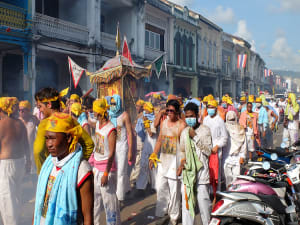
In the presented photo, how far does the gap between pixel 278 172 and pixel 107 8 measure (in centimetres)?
1550

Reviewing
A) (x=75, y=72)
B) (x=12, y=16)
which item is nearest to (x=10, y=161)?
(x=75, y=72)

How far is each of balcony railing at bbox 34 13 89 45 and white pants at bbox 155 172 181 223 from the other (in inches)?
367

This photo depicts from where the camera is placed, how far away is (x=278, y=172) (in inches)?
166

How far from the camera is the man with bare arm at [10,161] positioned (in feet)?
12.9

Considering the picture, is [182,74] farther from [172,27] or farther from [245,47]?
[245,47]

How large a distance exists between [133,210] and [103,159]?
1719 mm

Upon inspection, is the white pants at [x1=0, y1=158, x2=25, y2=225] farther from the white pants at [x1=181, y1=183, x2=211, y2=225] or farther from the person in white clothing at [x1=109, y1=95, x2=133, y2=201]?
the white pants at [x1=181, y1=183, x2=211, y2=225]

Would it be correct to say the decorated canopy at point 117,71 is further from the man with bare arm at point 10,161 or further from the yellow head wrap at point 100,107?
the man with bare arm at point 10,161

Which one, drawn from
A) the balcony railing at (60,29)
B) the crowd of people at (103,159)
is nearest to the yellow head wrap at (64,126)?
the crowd of people at (103,159)

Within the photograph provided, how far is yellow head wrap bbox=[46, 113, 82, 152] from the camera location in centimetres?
212

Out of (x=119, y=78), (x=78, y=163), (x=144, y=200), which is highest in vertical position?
(x=119, y=78)

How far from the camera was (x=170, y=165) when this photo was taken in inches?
182

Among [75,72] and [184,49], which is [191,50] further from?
[75,72]

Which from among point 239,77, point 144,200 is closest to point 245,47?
point 239,77
